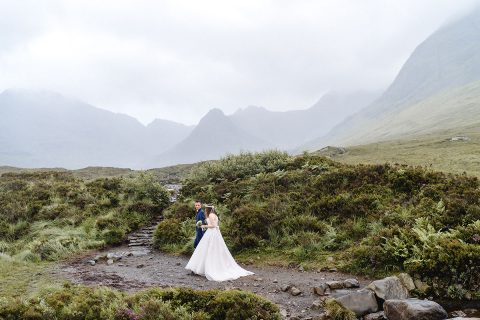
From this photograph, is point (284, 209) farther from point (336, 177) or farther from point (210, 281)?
point (210, 281)

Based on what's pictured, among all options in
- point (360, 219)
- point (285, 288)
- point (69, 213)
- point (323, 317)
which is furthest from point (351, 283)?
point (69, 213)

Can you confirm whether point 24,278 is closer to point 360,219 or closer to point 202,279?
point 202,279

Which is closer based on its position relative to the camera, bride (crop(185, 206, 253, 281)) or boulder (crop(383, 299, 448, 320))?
boulder (crop(383, 299, 448, 320))

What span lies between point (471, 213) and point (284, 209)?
764cm

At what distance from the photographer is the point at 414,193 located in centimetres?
1762

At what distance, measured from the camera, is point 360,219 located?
16484mm

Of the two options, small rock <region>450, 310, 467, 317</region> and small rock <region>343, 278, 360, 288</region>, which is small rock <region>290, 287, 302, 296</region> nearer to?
small rock <region>343, 278, 360, 288</region>

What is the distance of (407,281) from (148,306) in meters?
7.02

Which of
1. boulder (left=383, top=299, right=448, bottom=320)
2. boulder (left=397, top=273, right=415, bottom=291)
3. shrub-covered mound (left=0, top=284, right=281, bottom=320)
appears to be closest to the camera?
boulder (left=383, top=299, right=448, bottom=320)

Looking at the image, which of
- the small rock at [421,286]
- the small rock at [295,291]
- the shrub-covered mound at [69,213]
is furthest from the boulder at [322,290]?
the shrub-covered mound at [69,213]

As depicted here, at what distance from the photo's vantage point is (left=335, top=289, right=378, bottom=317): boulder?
9859 millimetres

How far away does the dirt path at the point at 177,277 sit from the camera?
449 inches

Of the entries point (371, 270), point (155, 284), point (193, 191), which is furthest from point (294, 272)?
point (193, 191)

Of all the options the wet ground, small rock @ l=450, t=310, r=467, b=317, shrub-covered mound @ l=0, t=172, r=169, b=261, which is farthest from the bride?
shrub-covered mound @ l=0, t=172, r=169, b=261
